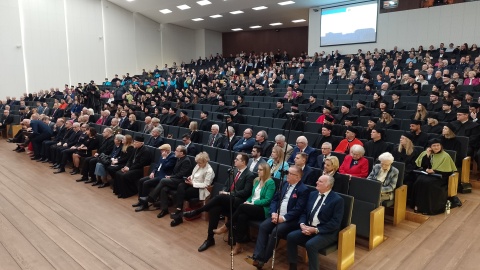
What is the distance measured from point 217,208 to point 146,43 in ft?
59.1

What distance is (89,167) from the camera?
247 inches

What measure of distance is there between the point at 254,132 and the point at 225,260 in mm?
3728

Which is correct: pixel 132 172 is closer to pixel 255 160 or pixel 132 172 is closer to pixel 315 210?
pixel 255 160

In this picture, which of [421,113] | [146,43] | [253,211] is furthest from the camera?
[146,43]

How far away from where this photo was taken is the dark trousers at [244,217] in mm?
3590

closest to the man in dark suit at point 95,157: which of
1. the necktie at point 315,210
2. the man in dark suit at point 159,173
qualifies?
the man in dark suit at point 159,173

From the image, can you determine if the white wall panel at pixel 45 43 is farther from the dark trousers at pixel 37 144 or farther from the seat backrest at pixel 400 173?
the seat backrest at pixel 400 173

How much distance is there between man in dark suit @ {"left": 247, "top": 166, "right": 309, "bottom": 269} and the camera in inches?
126

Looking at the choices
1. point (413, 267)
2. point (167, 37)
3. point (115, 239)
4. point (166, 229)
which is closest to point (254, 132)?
point (166, 229)

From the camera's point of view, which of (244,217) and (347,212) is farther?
(244,217)

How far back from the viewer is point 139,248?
12.1ft

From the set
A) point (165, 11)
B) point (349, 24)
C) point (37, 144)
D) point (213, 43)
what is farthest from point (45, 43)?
point (349, 24)

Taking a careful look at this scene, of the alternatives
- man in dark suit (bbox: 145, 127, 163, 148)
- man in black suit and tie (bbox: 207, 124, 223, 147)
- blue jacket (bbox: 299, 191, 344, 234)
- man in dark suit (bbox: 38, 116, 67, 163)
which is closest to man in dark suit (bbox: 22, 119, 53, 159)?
man in dark suit (bbox: 38, 116, 67, 163)

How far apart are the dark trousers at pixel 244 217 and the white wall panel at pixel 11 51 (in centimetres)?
1517
